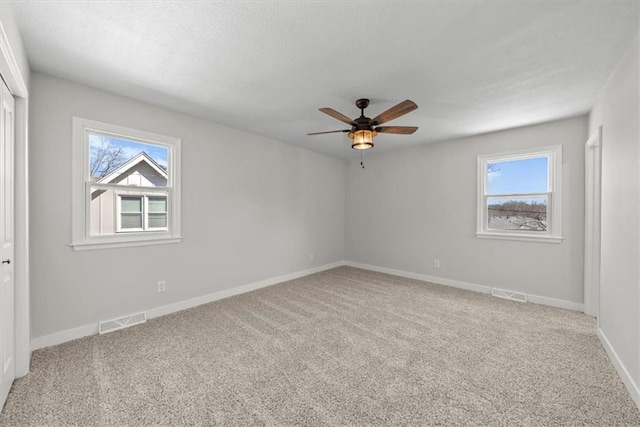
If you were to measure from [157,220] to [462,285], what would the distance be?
4573 millimetres

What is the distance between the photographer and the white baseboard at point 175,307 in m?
2.44

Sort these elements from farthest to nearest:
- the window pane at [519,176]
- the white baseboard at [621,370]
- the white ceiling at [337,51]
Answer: the window pane at [519,176], the white baseboard at [621,370], the white ceiling at [337,51]

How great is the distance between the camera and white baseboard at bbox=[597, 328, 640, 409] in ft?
5.79

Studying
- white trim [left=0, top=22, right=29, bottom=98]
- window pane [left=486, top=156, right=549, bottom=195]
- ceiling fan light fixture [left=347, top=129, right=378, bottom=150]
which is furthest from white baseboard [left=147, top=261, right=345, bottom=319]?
window pane [left=486, top=156, right=549, bottom=195]

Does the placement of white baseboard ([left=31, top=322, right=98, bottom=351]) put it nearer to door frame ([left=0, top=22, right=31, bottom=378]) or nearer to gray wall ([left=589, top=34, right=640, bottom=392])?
door frame ([left=0, top=22, right=31, bottom=378])

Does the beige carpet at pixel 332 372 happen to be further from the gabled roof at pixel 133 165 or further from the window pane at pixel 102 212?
the gabled roof at pixel 133 165

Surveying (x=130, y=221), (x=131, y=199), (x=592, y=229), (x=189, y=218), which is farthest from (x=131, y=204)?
(x=592, y=229)

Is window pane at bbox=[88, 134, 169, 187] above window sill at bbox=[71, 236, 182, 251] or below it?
above

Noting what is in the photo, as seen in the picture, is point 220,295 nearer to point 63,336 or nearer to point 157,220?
point 157,220

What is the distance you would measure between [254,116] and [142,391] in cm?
299

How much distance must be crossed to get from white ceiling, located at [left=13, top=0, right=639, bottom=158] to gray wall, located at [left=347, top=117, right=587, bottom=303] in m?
0.79

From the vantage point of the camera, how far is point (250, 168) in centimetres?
416

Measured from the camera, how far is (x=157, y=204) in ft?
10.6

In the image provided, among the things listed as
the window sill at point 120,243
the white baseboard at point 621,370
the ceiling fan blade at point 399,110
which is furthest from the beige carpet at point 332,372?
the ceiling fan blade at point 399,110
